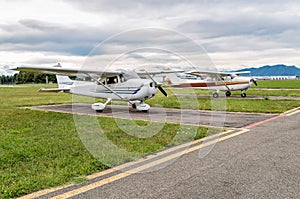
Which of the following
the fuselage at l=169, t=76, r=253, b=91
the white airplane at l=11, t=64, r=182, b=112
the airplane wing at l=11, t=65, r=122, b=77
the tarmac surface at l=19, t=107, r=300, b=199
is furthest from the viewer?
the fuselage at l=169, t=76, r=253, b=91

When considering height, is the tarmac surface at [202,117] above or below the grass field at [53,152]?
above

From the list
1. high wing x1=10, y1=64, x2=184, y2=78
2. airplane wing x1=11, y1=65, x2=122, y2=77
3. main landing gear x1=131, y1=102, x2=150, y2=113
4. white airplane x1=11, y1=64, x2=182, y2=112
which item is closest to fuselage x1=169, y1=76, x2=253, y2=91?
high wing x1=10, y1=64, x2=184, y2=78

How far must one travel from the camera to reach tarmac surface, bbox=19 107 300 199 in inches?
139

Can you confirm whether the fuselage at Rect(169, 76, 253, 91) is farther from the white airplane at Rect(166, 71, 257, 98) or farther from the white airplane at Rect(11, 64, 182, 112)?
the white airplane at Rect(11, 64, 182, 112)

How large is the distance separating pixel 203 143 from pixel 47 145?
3360 millimetres

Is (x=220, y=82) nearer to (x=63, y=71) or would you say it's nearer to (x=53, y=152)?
(x=63, y=71)

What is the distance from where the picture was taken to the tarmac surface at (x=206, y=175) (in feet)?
11.6

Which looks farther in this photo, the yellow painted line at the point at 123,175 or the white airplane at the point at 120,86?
the white airplane at the point at 120,86

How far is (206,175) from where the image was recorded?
4184 millimetres

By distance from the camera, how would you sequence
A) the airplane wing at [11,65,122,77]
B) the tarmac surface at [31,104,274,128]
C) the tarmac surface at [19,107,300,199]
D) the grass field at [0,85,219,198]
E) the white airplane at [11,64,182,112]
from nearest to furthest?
the tarmac surface at [19,107,300,199]
the grass field at [0,85,219,198]
the tarmac surface at [31,104,274,128]
the airplane wing at [11,65,122,77]
the white airplane at [11,64,182,112]

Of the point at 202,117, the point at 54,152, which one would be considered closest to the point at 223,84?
the point at 202,117

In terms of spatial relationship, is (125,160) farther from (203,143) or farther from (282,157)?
(282,157)

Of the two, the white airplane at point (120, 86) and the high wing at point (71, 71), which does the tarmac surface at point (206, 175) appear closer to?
the high wing at point (71, 71)

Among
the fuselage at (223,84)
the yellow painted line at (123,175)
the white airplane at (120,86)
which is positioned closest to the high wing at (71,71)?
the white airplane at (120,86)
